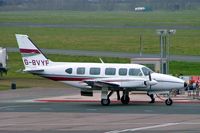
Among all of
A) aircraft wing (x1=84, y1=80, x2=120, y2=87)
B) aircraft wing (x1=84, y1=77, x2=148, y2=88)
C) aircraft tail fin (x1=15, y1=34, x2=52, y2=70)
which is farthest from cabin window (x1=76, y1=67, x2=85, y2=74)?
aircraft tail fin (x1=15, y1=34, x2=52, y2=70)

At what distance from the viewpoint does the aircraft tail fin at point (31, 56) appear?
153ft

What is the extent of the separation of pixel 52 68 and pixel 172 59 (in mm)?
27742

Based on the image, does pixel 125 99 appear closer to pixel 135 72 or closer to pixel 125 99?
pixel 125 99

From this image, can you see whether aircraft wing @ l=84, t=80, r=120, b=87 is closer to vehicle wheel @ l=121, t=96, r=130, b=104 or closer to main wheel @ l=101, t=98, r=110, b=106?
main wheel @ l=101, t=98, r=110, b=106

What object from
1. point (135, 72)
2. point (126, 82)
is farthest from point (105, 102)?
point (135, 72)

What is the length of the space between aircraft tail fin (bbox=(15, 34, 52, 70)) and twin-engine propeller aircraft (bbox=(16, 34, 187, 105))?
0.06 metres

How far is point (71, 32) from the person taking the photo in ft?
369

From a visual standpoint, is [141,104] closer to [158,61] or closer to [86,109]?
[86,109]

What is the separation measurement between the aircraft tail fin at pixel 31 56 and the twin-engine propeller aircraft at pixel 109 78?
0.20ft

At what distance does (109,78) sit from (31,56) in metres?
4.56

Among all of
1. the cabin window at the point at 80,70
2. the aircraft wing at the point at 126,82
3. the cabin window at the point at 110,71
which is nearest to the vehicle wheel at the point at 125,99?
the aircraft wing at the point at 126,82

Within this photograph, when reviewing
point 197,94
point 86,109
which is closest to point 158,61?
point 197,94

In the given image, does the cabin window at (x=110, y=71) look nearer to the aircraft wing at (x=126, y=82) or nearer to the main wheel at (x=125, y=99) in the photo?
the aircraft wing at (x=126, y=82)

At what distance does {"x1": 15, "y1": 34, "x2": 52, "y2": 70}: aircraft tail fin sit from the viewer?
153ft
